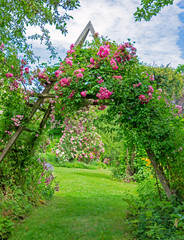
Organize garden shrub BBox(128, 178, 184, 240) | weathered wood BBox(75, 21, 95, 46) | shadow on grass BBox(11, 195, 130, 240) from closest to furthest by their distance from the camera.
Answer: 1. garden shrub BBox(128, 178, 184, 240)
2. shadow on grass BBox(11, 195, 130, 240)
3. weathered wood BBox(75, 21, 95, 46)

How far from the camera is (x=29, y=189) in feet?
20.1

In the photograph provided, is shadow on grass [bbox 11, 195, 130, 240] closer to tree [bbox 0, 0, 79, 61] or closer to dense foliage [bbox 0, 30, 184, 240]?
dense foliage [bbox 0, 30, 184, 240]

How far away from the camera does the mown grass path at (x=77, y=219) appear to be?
414cm

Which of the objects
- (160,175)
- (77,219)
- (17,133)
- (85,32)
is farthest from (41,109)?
(160,175)

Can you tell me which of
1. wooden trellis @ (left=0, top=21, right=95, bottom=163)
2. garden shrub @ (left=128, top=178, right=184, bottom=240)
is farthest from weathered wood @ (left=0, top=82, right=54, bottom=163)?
garden shrub @ (left=128, top=178, right=184, bottom=240)

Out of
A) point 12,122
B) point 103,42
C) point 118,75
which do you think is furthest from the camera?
point 12,122

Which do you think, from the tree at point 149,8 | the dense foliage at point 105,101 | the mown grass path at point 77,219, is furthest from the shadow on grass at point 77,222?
the tree at point 149,8

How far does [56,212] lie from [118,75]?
3.32m

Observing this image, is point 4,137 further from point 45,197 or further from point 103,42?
point 103,42

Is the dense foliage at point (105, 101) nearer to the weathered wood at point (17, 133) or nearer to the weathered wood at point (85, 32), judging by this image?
the weathered wood at point (17, 133)

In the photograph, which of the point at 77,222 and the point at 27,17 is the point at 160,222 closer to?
the point at 77,222

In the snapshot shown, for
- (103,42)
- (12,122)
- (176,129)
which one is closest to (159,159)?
(176,129)

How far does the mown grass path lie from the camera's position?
13.6 feet

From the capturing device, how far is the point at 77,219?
5.04 metres
